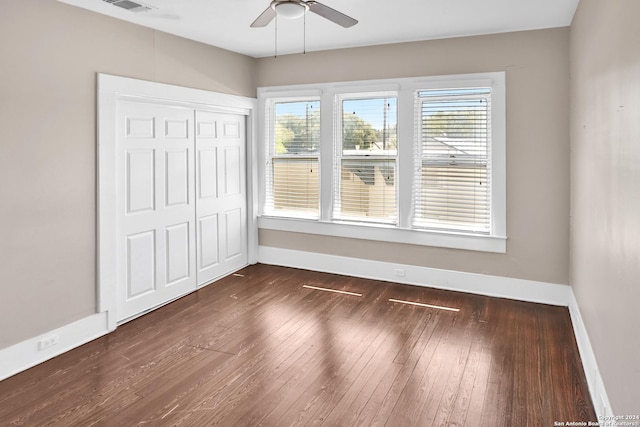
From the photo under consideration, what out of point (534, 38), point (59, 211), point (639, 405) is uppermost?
point (534, 38)

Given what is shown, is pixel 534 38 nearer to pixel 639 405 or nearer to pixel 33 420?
pixel 639 405

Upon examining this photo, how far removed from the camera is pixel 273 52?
5.23m

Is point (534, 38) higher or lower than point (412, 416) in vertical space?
higher

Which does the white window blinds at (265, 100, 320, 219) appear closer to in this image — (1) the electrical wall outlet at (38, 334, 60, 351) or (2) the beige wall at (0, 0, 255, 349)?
(2) the beige wall at (0, 0, 255, 349)

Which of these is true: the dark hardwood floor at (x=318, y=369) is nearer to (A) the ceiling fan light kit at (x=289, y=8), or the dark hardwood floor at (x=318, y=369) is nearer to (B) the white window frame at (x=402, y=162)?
(B) the white window frame at (x=402, y=162)

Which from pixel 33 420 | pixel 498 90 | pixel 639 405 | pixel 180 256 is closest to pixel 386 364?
pixel 639 405

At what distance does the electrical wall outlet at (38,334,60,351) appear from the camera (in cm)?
318

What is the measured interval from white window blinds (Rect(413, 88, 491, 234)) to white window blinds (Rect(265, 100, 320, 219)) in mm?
1310

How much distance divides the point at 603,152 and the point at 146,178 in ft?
12.0

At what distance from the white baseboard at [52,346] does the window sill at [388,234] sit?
2.46m

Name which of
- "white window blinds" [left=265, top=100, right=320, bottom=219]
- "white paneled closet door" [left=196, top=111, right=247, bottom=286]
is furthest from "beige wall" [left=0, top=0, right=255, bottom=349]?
"white window blinds" [left=265, top=100, right=320, bottom=219]

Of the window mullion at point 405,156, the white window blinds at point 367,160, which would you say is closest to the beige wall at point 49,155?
the white window blinds at point 367,160

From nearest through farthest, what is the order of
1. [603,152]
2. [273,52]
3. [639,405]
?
[639,405], [603,152], [273,52]

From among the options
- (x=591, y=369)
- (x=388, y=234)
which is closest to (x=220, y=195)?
(x=388, y=234)
